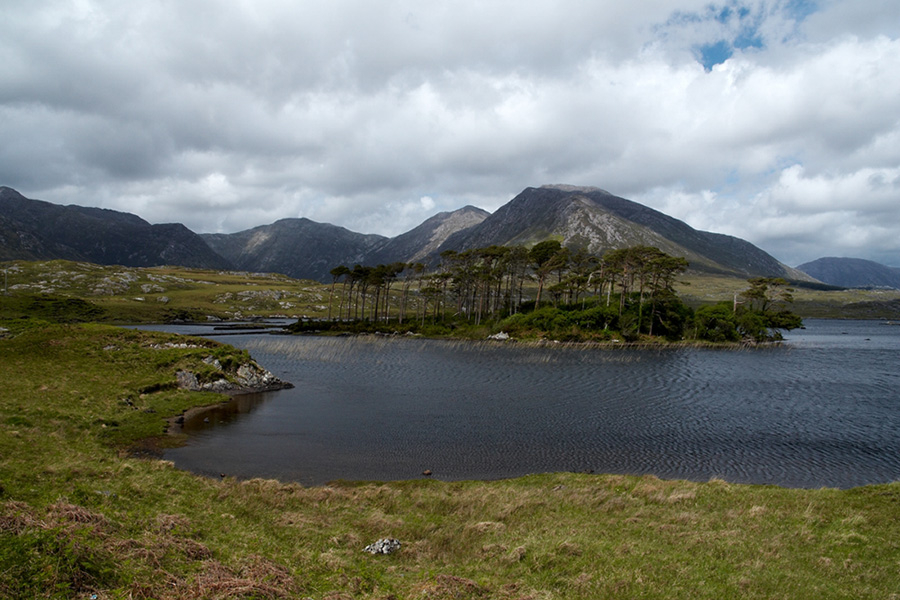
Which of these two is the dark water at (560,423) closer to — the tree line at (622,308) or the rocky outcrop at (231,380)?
the rocky outcrop at (231,380)

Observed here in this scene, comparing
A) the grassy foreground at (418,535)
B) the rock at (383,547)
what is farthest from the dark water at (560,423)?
the rock at (383,547)

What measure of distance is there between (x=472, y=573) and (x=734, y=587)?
647cm

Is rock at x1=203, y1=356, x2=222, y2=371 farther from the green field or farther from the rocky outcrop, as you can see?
the green field

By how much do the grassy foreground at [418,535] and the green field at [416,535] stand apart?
0.20 ft

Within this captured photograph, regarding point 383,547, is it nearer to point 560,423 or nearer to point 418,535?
point 418,535

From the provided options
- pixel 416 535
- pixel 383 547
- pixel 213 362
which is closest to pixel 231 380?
pixel 213 362

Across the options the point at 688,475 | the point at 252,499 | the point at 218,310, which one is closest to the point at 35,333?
the point at 252,499

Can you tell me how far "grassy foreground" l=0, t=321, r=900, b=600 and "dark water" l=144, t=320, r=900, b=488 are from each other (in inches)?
187

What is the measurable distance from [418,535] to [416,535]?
8 cm

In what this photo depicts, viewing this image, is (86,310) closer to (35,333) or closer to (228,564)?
(35,333)

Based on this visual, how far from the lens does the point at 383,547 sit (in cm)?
1437

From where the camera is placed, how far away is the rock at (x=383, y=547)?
14.3 meters

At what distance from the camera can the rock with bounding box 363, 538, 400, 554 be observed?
1427cm

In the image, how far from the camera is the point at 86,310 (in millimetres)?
129500
